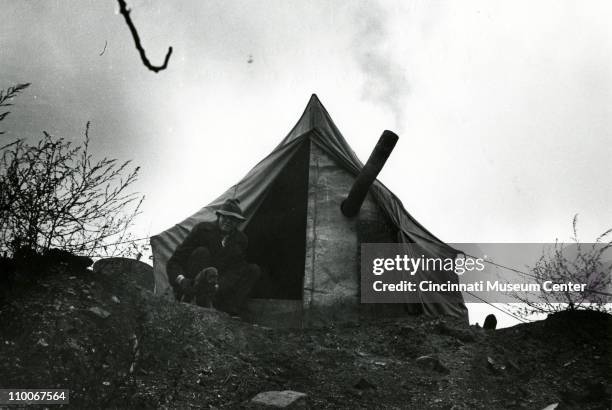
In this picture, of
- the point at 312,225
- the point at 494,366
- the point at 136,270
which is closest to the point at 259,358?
the point at 494,366

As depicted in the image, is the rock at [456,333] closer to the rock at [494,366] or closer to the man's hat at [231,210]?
the rock at [494,366]

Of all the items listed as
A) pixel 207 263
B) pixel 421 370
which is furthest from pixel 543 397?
pixel 207 263

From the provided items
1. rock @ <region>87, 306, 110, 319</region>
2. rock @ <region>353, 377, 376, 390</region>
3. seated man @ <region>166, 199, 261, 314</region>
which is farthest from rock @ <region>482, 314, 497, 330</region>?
rock @ <region>87, 306, 110, 319</region>

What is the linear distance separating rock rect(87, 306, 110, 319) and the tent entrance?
→ 3599 millimetres

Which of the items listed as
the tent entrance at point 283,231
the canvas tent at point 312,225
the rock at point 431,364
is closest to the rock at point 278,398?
the rock at point 431,364

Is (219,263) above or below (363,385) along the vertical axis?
above

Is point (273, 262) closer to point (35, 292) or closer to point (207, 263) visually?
point (207, 263)

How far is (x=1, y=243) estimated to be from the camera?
3408 mm

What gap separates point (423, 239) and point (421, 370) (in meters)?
2.80

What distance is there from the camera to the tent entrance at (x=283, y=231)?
7.15 m

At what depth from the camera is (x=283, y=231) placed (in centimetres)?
735

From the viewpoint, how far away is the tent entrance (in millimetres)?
7153

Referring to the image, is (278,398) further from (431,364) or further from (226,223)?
(226,223)

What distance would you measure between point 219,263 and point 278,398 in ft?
8.78
